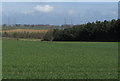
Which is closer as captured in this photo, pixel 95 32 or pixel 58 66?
pixel 58 66

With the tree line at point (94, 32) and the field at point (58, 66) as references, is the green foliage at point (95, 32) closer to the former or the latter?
the tree line at point (94, 32)

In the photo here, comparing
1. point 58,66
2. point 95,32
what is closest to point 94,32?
point 95,32

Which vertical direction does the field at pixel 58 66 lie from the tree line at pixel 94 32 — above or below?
above

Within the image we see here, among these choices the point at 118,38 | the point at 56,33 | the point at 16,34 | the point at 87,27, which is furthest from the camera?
the point at 16,34

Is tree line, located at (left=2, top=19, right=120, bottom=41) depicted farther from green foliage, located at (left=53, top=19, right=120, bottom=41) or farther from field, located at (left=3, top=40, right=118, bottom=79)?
field, located at (left=3, top=40, right=118, bottom=79)

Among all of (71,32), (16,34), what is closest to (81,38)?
(71,32)

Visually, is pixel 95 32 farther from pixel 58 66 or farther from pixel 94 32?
pixel 58 66

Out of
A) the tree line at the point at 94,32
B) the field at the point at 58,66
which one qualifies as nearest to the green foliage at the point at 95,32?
the tree line at the point at 94,32

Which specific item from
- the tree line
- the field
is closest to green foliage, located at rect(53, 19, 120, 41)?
the tree line

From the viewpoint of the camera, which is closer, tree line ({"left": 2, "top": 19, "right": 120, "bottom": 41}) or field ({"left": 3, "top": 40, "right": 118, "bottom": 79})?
field ({"left": 3, "top": 40, "right": 118, "bottom": 79})

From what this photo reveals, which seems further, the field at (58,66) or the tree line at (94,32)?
the tree line at (94,32)

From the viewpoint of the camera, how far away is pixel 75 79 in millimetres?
8867

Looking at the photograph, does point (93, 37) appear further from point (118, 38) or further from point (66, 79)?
point (66, 79)

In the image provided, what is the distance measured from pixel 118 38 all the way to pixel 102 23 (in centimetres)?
1185
